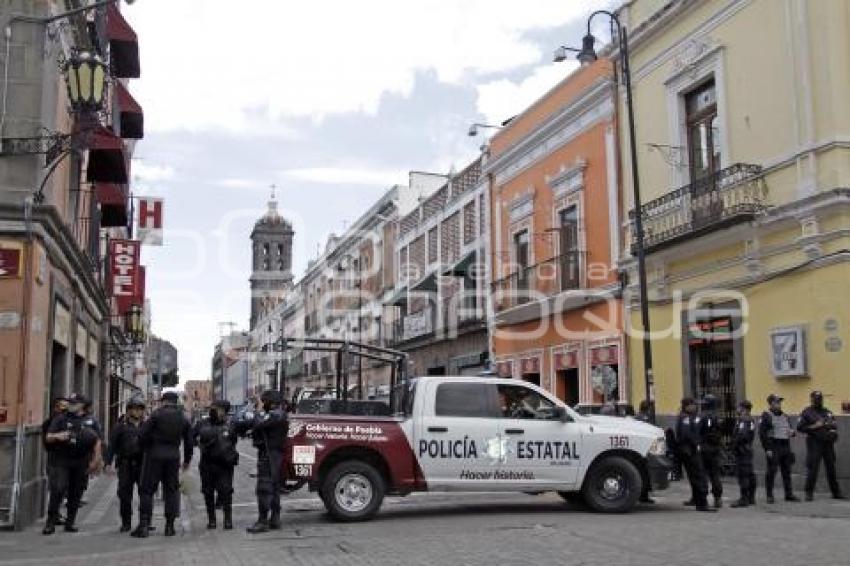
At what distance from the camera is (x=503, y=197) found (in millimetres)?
28578

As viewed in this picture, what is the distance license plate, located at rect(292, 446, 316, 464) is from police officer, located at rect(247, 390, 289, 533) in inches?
Answer: 13.8

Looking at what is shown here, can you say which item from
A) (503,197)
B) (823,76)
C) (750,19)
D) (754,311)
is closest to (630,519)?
(754,311)

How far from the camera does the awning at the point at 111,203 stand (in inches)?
793

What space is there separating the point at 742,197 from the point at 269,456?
32.8ft

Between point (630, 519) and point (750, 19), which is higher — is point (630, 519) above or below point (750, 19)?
below

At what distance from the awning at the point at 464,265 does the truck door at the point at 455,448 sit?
60.9 ft

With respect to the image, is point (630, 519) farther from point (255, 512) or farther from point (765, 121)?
point (765, 121)

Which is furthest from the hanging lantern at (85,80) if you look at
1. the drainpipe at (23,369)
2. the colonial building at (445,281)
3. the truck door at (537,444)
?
the colonial building at (445,281)

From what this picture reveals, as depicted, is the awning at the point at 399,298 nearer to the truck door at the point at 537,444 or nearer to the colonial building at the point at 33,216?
the colonial building at the point at 33,216

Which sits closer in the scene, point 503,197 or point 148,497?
point 148,497

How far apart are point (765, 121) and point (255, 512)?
11042 millimetres

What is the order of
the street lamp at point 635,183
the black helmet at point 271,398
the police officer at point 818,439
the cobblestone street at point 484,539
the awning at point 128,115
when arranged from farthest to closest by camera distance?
the awning at point 128,115 → the street lamp at point 635,183 → the police officer at point 818,439 → the black helmet at point 271,398 → the cobblestone street at point 484,539

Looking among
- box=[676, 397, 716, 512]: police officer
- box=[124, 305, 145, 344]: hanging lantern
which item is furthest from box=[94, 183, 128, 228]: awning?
box=[676, 397, 716, 512]: police officer

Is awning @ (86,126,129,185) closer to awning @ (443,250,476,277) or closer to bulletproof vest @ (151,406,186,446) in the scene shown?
bulletproof vest @ (151,406,186,446)
